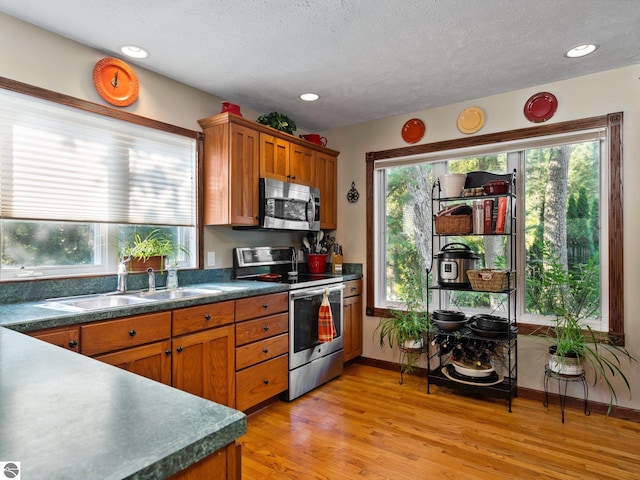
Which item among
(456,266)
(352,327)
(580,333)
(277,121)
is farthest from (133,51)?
(580,333)

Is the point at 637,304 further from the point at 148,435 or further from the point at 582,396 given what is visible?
the point at 148,435

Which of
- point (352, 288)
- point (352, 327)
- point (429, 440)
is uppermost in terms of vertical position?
point (352, 288)

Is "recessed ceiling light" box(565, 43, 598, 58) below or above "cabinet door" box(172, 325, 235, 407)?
above

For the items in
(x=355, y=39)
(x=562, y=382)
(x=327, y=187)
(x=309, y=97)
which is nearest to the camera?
(x=355, y=39)

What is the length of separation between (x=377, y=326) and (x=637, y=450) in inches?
81.6

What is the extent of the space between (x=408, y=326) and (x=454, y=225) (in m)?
0.97

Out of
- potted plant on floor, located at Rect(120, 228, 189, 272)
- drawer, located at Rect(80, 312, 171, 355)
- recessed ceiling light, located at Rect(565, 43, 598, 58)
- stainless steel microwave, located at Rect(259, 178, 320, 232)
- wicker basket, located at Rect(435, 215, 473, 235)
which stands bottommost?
drawer, located at Rect(80, 312, 171, 355)

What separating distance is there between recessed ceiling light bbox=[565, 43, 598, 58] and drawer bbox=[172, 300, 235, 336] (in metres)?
2.74

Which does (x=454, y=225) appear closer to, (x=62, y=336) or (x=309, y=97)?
(x=309, y=97)

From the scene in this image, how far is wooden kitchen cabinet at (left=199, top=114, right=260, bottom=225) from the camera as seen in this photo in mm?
2900

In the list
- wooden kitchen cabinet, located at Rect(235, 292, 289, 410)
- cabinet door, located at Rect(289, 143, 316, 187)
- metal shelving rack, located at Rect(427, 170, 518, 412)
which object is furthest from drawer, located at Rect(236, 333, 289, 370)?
cabinet door, located at Rect(289, 143, 316, 187)

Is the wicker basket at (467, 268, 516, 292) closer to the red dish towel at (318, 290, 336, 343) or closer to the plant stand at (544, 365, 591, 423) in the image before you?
A: the plant stand at (544, 365, 591, 423)

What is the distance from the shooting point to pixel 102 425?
26.4 inches

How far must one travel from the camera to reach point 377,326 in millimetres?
3828
